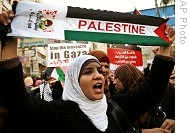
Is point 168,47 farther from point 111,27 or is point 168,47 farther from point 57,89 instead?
point 57,89

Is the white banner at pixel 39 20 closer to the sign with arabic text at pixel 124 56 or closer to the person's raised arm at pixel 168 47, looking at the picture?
the person's raised arm at pixel 168 47

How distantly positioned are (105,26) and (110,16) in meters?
0.09

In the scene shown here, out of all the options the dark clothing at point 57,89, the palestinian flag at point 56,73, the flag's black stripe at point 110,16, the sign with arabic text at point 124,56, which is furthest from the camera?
the sign with arabic text at point 124,56

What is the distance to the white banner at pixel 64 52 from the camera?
228 inches

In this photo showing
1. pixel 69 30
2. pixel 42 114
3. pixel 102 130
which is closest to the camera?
pixel 42 114

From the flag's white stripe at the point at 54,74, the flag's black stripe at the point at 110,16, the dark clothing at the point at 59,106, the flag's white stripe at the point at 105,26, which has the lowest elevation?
the flag's white stripe at the point at 54,74

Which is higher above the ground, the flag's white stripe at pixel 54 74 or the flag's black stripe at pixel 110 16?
the flag's black stripe at pixel 110 16

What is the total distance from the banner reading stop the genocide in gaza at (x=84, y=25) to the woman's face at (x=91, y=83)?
14.0 inches

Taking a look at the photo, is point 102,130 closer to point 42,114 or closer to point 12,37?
point 42,114

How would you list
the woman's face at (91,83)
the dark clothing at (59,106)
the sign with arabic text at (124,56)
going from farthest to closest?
1. the sign with arabic text at (124,56)
2. the woman's face at (91,83)
3. the dark clothing at (59,106)

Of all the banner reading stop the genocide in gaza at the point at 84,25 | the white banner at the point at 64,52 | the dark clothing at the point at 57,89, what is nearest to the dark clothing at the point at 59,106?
the banner reading stop the genocide in gaza at the point at 84,25
